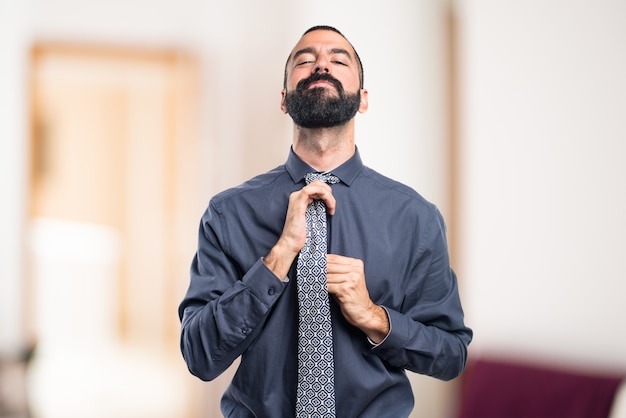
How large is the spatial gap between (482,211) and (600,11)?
2.04 ft

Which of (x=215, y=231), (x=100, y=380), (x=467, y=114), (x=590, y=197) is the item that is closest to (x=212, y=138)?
(x=467, y=114)

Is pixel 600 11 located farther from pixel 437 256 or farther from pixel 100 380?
pixel 100 380

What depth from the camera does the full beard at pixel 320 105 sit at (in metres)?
0.85

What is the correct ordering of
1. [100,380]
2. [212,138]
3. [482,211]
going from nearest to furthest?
[482,211], [212,138], [100,380]

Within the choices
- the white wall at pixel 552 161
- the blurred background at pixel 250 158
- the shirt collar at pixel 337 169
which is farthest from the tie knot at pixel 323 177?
the white wall at pixel 552 161

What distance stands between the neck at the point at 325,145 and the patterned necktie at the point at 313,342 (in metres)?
0.10

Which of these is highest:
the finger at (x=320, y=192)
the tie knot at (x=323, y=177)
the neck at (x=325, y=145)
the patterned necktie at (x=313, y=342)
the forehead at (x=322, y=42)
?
the forehead at (x=322, y=42)

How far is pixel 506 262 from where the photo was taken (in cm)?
212

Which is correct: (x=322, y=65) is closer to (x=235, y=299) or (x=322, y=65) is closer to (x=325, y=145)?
(x=325, y=145)

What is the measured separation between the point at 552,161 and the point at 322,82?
4.49 feet

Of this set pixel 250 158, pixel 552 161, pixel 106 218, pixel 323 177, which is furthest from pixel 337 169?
pixel 106 218

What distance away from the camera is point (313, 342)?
0.86 meters

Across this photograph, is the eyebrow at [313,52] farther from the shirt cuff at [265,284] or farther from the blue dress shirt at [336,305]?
the shirt cuff at [265,284]

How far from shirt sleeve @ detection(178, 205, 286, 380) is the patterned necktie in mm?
33
